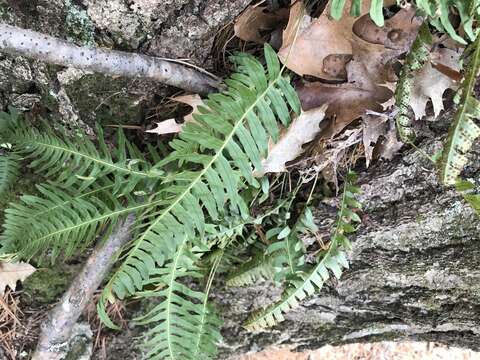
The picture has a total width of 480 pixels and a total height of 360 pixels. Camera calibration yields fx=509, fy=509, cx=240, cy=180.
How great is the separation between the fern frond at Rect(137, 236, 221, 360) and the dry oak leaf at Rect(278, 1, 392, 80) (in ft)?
2.58

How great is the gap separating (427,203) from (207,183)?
87cm

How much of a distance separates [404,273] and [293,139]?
0.80 m

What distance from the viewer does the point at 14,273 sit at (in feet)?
8.11

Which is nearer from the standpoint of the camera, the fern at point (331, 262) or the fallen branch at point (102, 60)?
the fallen branch at point (102, 60)

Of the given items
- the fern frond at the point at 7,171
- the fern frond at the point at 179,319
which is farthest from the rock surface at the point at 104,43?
the fern frond at the point at 179,319

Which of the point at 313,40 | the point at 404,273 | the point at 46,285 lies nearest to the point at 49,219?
the point at 46,285

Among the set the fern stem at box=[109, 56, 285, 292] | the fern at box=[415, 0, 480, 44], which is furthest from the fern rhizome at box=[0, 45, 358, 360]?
the fern at box=[415, 0, 480, 44]

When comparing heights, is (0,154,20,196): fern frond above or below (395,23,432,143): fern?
below

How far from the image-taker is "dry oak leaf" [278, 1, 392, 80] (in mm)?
1630

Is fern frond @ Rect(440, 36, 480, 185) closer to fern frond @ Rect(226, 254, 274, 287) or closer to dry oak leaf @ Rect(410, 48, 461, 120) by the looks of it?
dry oak leaf @ Rect(410, 48, 461, 120)

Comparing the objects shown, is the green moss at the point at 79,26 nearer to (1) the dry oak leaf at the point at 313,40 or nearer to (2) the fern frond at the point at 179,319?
(1) the dry oak leaf at the point at 313,40

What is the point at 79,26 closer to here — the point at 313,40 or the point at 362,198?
the point at 313,40

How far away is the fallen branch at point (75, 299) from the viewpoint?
7.05 feet

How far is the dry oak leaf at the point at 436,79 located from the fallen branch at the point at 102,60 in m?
0.69
